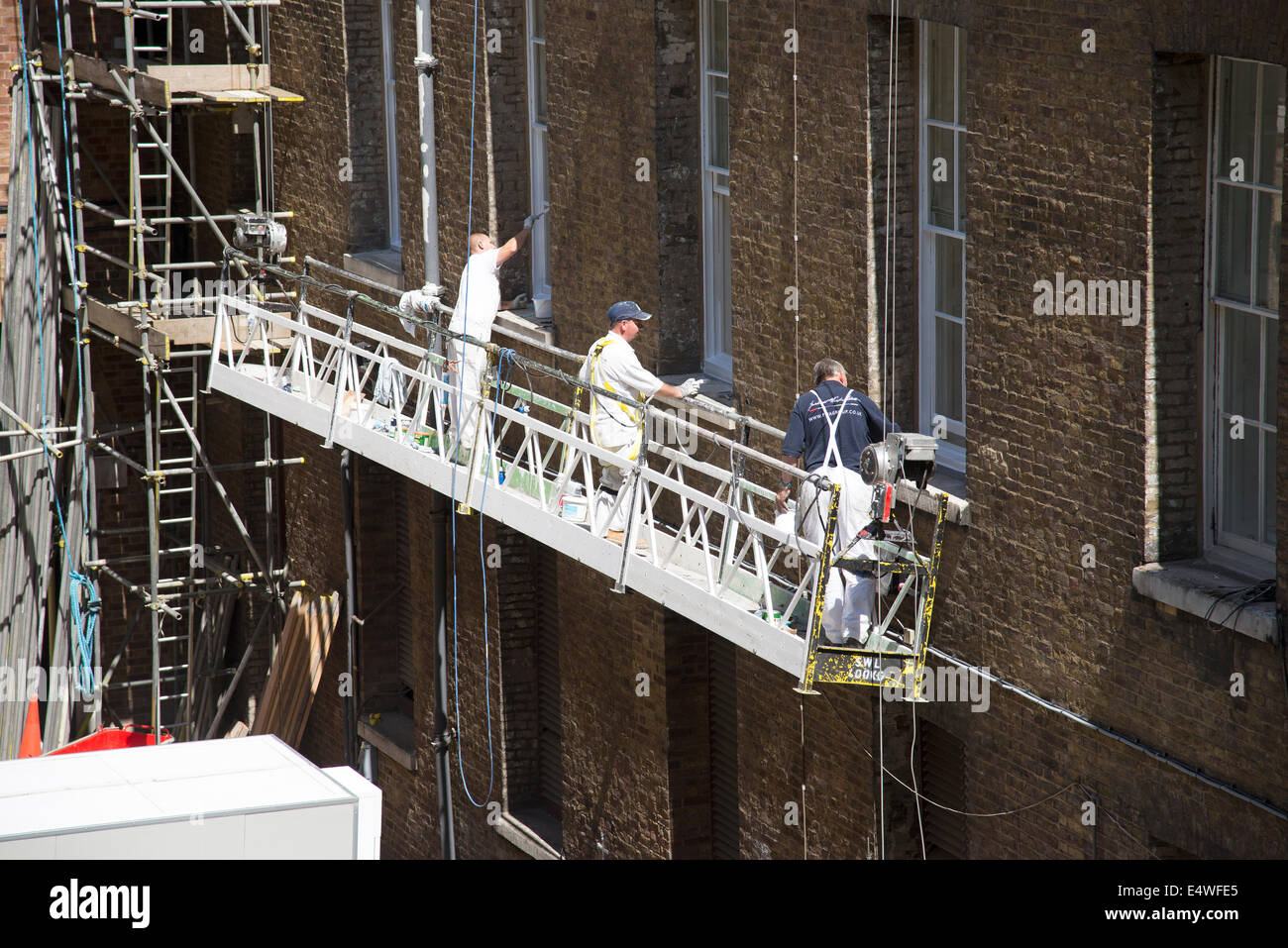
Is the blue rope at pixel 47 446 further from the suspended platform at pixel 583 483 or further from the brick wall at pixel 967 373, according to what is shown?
the brick wall at pixel 967 373

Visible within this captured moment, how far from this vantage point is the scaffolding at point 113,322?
57.8 feet

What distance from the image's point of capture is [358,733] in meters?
18.0

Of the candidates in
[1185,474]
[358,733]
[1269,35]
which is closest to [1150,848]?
[1185,474]

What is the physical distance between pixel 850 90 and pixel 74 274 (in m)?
9.90

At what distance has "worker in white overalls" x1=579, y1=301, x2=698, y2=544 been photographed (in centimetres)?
1165

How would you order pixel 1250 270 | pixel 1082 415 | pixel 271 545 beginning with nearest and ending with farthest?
1. pixel 1250 270
2. pixel 1082 415
3. pixel 271 545

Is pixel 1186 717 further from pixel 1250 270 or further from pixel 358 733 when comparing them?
pixel 358 733

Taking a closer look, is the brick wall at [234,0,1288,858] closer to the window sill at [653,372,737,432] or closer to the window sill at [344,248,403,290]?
the window sill at [653,372,737,432]

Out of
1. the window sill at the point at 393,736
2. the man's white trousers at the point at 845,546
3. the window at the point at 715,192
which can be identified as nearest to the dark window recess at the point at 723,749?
the window at the point at 715,192

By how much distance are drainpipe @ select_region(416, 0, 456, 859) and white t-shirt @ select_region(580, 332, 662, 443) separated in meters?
2.85

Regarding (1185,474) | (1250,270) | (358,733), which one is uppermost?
(1250,270)

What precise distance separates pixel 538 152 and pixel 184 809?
6.95 metres

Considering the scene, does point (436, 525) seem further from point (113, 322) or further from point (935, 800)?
point (935, 800)

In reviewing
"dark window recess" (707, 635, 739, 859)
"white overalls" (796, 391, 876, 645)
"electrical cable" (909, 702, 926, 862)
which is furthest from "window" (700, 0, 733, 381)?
"electrical cable" (909, 702, 926, 862)
